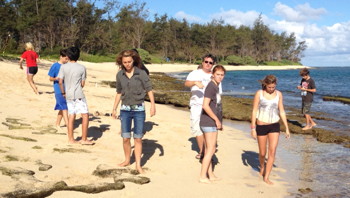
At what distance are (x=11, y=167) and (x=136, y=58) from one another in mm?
2311

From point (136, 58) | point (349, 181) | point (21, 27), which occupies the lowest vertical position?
point (349, 181)

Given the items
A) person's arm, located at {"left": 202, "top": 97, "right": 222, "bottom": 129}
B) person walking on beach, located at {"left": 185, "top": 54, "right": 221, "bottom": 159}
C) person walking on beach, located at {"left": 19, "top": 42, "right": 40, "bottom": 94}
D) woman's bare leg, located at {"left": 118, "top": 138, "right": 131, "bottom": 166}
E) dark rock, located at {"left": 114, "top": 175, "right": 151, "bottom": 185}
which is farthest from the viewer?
person walking on beach, located at {"left": 19, "top": 42, "right": 40, "bottom": 94}

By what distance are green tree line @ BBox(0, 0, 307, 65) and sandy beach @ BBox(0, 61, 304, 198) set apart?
3975 centimetres

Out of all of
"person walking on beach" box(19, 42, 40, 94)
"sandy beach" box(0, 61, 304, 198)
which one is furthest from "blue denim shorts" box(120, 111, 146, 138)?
"person walking on beach" box(19, 42, 40, 94)

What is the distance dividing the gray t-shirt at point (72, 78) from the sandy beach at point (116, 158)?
0.97m

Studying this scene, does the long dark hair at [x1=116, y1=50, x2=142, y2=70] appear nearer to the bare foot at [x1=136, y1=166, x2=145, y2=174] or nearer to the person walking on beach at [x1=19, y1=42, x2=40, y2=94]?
the bare foot at [x1=136, y1=166, x2=145, y2=174]

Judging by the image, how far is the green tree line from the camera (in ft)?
162

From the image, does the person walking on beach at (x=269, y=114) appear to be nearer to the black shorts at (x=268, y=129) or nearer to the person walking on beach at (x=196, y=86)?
the black shorts at (x=268, y=129)

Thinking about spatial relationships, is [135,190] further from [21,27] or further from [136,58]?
[21,27]

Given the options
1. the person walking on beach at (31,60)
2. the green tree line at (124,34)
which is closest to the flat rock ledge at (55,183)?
the person walking on beach at (31,60)

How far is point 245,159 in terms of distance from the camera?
20.9 feet

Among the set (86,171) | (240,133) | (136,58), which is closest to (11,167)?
(86,171)

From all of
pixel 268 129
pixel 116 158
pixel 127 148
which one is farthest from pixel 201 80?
pixel 116 158

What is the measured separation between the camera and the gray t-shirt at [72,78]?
5.99 metres
